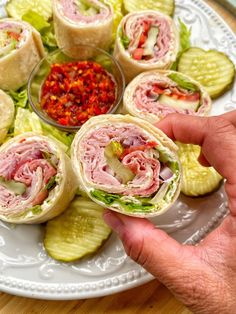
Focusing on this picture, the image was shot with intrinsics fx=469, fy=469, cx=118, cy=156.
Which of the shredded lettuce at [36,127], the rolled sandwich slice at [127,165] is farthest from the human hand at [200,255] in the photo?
the shredded lettuce at [36,127]

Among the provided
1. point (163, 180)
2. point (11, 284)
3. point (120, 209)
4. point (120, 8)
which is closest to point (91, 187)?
point (120, 209)

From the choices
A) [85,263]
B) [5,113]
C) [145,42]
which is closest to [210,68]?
[145,42]

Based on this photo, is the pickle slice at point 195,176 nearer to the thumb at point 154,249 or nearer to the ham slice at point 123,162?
the ham slice at point 123,162

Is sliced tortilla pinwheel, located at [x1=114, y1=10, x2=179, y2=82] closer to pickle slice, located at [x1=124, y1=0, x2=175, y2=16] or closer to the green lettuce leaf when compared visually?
pickle slice, located at [x1=124, y1=0, x2=175, y2=16]

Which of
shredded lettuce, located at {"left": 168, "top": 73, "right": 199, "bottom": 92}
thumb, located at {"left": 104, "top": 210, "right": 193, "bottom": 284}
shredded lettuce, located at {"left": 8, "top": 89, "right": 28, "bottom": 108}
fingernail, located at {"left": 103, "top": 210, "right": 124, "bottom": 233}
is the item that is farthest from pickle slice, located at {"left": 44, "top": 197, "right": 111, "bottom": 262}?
shredded lettuce, located at {"left": 168, "top": 73, "right": 199, "bottom": 92}

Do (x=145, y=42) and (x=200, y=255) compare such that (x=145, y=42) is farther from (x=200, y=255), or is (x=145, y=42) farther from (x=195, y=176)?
(x=200, y=255)

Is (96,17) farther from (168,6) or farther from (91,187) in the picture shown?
(91,187)
